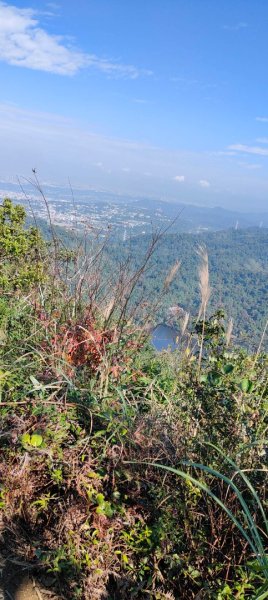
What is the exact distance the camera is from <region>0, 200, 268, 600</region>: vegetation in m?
1.32

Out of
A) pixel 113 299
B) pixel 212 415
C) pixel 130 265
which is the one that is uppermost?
pixel 130 265

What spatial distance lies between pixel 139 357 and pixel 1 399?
92 cm

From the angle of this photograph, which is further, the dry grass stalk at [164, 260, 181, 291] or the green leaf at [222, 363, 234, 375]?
the dry grass stalk at [164, 260, 181, 291]

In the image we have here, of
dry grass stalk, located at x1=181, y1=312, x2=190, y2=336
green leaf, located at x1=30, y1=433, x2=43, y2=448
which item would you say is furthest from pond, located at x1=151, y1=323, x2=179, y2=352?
green leaf, located at x1=30, y1=433, x2=43, y2=448

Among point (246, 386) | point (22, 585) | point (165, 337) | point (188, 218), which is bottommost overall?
point (22, 585)

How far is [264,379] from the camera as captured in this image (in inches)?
70.7

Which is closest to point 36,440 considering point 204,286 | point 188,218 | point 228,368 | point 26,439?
point 26,439

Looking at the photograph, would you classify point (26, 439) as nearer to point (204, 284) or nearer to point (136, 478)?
point (136, 478)

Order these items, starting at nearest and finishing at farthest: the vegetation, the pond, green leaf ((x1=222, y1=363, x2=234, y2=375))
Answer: the vegetation < green leaf ((x1=222, y1=363, x2=234, y2=375)) < the pond

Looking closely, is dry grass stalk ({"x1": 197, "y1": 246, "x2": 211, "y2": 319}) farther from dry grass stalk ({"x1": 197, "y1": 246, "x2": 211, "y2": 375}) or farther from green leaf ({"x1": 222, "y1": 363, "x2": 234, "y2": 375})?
green leaf ({"x1": 222, "y1": 363, "x2": 234, "y2": 375})

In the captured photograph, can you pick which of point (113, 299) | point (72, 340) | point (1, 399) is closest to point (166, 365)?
point (113, 299)

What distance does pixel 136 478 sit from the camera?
5.01ft

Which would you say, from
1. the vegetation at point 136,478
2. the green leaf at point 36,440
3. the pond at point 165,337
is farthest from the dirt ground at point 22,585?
the pond at point 165,337

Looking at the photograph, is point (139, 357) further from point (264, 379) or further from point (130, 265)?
point (264, 379)
